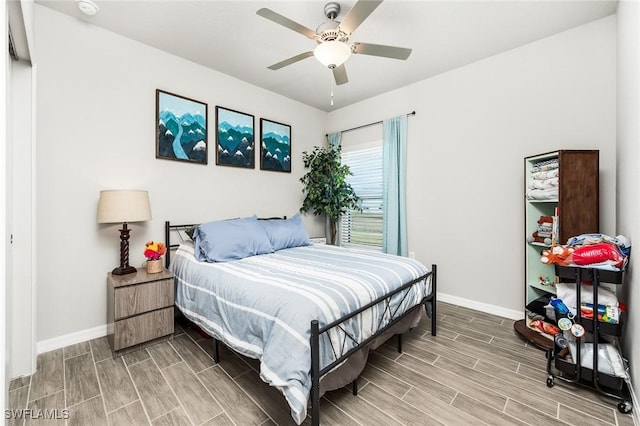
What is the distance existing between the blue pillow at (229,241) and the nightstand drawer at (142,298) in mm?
379

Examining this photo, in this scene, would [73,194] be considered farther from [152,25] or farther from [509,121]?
[509,121]

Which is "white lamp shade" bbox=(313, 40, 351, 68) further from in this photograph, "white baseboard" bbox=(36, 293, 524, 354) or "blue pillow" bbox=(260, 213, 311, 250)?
"white baseboard" bbox=(36, 293, 524, 354)


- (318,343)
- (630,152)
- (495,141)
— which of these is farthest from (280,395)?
(495,141)

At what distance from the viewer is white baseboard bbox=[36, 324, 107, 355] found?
2264 millimetres

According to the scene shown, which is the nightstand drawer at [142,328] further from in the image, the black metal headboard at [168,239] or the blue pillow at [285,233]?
the blue pillow at [285,233]

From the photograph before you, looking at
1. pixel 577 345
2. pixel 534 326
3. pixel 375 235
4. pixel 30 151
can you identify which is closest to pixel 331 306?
pixel 577 345

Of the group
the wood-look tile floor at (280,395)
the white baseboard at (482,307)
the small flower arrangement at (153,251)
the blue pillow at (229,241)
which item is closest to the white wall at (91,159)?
the small flower arrangement at (153,251)

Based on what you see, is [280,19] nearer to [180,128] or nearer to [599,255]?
[180,128]

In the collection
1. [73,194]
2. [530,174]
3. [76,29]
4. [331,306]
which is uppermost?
[76,29]

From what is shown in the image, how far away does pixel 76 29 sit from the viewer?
2418 mm

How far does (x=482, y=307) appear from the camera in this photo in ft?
10.3

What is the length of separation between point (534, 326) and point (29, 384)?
12.7ft

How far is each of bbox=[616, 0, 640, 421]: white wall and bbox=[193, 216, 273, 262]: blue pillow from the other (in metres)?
2.72

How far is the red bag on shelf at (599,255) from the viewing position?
Result: 171 cm
